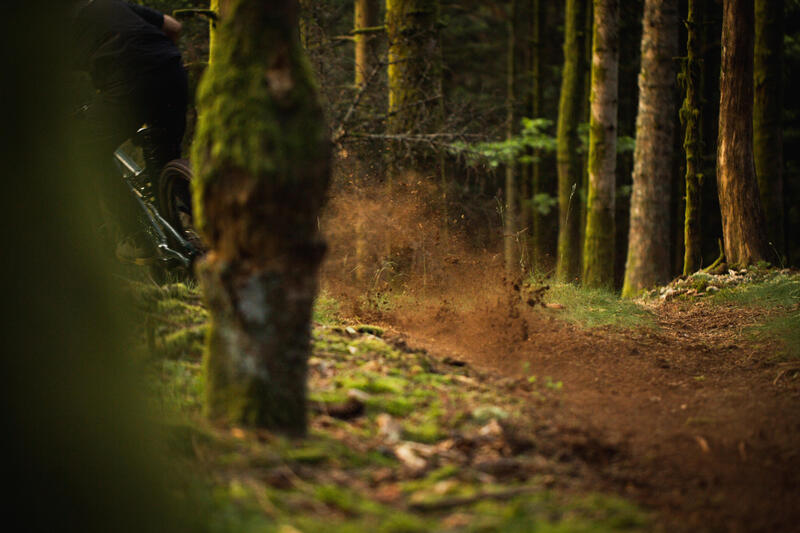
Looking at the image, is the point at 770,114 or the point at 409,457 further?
the point at 770,114

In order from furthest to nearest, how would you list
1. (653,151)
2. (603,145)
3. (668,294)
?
(603,145) < (653,151) < (668,294)

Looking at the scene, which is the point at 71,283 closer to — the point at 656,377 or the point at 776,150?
the point at 656,377

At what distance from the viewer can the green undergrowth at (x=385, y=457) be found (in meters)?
2.46

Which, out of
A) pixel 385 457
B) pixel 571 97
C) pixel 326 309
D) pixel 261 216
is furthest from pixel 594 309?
pixel 571 97

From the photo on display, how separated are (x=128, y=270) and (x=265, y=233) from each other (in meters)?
3.02

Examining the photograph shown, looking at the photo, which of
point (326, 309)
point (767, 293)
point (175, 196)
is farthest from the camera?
point (767, 293)

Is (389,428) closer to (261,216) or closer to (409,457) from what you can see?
(409,457)

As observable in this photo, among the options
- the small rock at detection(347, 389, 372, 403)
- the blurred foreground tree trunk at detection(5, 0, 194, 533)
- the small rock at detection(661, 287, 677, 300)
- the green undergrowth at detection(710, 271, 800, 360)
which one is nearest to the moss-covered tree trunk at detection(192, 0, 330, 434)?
the blurred foreground tree trunk at detection(5, 0, 194, 533)

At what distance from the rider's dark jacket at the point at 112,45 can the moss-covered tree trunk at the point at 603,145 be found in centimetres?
804

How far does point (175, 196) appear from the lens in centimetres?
574

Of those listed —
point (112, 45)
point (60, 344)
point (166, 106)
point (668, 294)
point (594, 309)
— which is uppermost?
point (112, 45)

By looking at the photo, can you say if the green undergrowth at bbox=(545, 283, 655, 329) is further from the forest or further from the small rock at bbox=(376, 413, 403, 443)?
the small rock at bbox=(376, 413, 403, 443)

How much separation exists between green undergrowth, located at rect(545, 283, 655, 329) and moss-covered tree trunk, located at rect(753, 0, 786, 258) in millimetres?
3940

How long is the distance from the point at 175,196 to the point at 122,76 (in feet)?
3.20
